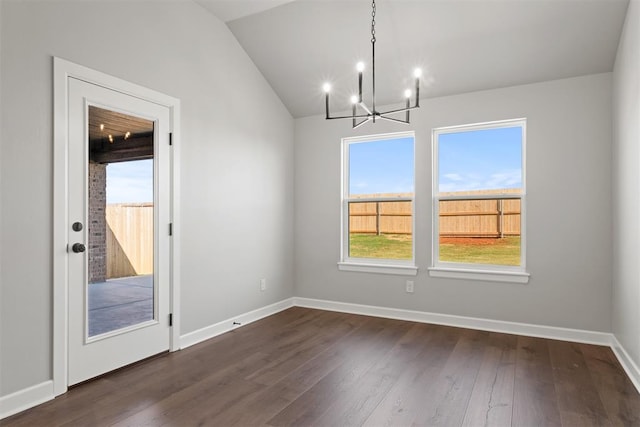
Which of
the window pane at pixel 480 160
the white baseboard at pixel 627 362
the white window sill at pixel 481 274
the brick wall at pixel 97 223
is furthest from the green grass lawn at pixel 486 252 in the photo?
the brick wall at pixel 97 223

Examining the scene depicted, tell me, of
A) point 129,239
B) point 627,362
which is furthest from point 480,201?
point 129,239

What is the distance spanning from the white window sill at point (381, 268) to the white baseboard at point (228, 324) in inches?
34.8

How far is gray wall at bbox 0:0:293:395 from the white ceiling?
41 centimetres

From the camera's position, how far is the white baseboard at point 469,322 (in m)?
3.56

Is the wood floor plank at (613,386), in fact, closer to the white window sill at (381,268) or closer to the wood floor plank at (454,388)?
the wood floor plank at (454,388)

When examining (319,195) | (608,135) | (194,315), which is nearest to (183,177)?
(194,315)

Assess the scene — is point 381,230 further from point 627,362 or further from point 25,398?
point 25,398

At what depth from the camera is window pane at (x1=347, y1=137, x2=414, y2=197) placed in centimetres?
452

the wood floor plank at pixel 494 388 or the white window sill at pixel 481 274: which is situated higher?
the white window sill at pixel 481 274

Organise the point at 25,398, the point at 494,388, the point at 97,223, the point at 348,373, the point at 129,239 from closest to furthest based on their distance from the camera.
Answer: the point at 25,398 < the point at 494,388 < the point at 97,223 < the point at 348,373 < the point at 129,239

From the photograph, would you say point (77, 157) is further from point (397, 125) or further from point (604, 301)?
point (604, 301)

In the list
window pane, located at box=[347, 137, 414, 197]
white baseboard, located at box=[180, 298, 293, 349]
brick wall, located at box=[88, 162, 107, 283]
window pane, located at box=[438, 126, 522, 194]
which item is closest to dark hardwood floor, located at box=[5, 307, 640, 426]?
white baseboard, located at box=[180, 298, 293, 349]

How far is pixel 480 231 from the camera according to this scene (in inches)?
163

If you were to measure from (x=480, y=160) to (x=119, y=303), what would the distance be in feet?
11.9
